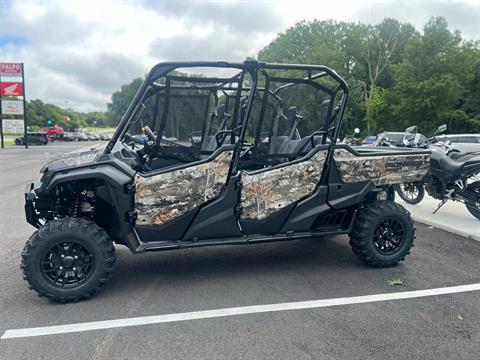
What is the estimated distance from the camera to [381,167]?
4.67 meters

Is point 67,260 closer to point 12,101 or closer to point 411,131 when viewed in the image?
point 411,131

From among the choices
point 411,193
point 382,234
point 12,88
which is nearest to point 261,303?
point 382,234

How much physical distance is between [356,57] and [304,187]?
46797 mm

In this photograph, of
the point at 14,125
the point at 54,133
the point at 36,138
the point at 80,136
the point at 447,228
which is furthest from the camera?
the point at 80,136

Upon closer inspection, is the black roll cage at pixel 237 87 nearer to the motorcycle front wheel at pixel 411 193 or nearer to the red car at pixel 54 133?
the motorcycle front wheel at pixel 411 193

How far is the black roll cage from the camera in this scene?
4.05m

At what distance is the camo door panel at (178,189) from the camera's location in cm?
393

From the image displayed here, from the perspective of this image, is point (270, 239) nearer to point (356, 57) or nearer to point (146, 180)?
point (146, 180)

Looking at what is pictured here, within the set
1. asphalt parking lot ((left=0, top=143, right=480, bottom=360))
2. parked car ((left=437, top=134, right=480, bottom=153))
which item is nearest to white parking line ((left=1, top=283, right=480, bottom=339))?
asphalt parking lot ((left=0, top=143, right=480, bottom=360))

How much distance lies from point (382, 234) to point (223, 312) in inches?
85.0

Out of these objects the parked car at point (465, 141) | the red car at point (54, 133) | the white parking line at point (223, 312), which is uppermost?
the parked car at point (465, 141)

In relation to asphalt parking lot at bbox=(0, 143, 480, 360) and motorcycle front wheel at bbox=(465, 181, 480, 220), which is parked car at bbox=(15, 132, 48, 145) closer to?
asphalt parking lot at bbox=(0, 143, 480, 360)

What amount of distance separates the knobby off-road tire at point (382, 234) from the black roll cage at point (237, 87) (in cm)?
97

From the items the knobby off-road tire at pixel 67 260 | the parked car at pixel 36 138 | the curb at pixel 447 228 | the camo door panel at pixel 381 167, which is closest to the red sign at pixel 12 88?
the parked car at pixel 36 138
